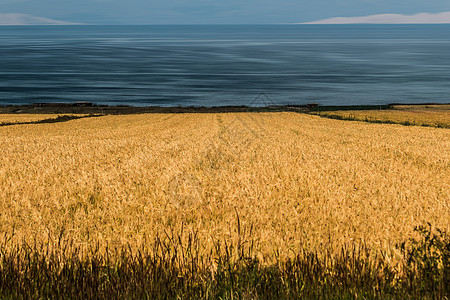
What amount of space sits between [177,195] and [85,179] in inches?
115

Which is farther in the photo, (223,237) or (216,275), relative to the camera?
(223,237)

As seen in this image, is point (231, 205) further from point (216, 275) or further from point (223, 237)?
point (216, 275)

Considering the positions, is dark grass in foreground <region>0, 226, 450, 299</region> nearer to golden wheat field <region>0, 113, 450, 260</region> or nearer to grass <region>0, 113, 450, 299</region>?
grass <region>0, 113, 450, 299</region>

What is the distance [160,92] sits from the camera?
14738cm

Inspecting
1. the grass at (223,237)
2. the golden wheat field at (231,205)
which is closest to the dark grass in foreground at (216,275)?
the grass at (223,237)

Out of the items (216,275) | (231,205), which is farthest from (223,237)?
(231,205)

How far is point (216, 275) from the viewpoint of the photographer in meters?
4.18

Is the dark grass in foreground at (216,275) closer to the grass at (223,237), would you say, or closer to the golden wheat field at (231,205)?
the grass at (223,237)

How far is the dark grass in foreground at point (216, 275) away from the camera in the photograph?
394 centimetres

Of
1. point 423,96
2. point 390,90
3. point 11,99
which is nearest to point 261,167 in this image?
point 11,99

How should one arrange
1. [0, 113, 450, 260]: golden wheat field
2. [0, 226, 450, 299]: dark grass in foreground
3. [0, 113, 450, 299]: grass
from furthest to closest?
[0, 113, 450, 260]: golden wheat field < [0, 113, 450, 299]: grass < [0, 226, 450, 299]: dark grass in foreground

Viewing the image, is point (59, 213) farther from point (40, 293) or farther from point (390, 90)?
point (390, 90)

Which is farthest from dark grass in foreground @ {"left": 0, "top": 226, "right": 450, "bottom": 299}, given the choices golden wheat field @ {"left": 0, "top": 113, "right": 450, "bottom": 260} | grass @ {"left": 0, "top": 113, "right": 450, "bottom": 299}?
golden wheat field @ {"left": 0, "top": 113, "right": 450, "bottom": 260}

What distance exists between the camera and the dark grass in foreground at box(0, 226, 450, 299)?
3.94 meters
